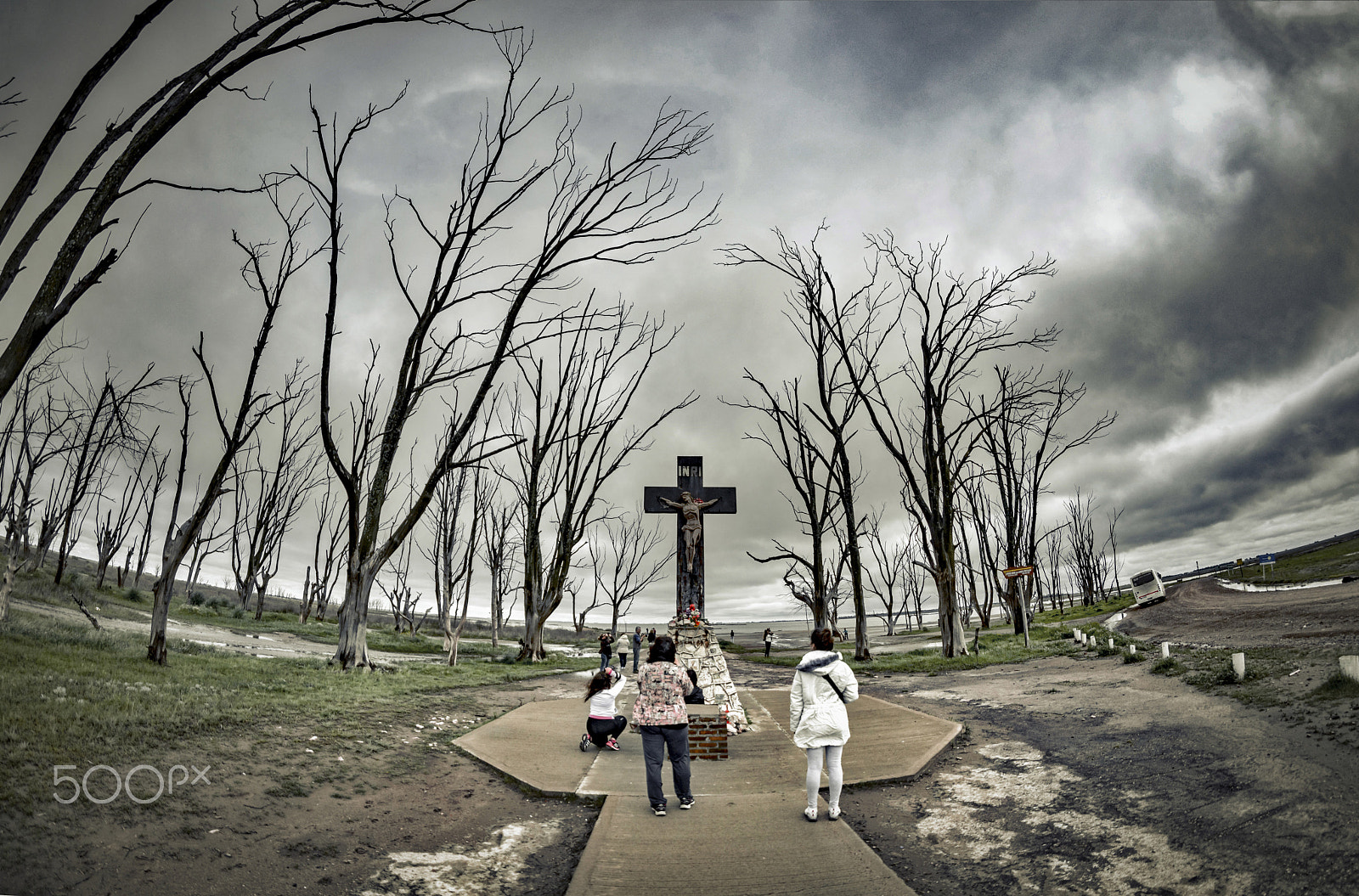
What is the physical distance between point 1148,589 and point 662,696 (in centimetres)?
4265

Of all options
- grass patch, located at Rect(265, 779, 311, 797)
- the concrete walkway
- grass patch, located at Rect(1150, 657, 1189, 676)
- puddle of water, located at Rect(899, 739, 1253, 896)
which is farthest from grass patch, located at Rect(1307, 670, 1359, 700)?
grass patch, located at Rect(265, 779, 311, 797)

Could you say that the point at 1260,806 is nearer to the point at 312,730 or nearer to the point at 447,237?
the point at 312,730

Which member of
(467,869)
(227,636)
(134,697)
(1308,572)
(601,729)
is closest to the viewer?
(467,869)

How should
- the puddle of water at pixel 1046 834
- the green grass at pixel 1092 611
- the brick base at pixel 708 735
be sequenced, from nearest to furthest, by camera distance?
the puddle of water at pixel 1046 834, the brick base at pixel 708 735, the green grass at pixel 1092 611

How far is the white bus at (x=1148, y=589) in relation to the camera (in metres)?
35.8

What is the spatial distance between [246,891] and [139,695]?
4.11m

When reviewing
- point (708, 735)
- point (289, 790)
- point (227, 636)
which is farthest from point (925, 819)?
point (227, 636)

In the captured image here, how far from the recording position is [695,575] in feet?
41.9

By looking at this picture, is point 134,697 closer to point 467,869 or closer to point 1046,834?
point 467,869

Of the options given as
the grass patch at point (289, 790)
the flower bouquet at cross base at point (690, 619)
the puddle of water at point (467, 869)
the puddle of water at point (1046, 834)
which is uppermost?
the flower bouquet at cross base at point (690, 619)

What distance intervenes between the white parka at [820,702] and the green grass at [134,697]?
17.2 ft

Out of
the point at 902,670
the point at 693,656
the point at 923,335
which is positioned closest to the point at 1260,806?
the point at 693,656

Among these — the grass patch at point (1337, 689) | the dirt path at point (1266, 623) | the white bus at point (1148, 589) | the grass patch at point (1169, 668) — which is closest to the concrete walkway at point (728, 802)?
the grass patch at point (1337, 689)

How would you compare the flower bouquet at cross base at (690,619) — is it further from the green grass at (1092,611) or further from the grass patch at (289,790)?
the green grass at (1092,611)
